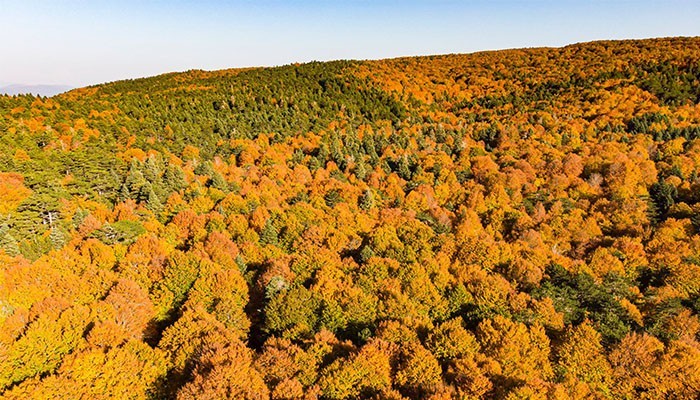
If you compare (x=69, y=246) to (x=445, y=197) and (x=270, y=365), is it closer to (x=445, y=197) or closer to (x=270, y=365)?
(x=270, y=365)

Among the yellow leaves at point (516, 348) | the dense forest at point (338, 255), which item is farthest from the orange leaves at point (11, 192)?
the yellow leaves at point (516, 348)

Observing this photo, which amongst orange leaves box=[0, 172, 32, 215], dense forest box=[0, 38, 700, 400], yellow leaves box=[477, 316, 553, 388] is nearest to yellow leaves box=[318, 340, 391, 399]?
dense forest box=[0, 38, 700, 400]

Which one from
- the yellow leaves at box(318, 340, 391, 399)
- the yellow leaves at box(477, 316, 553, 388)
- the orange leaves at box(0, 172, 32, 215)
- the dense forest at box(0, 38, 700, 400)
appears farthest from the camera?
the orange leaves at box(0, 172, 32, 215)

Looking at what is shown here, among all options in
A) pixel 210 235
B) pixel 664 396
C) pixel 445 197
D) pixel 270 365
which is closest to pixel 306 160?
pixel 445 197

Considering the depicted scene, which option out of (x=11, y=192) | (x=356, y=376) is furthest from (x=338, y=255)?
(x=11, y=192)

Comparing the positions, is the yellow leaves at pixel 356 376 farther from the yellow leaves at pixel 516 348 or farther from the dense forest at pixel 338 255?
the yellow leaves at pixel 516 348

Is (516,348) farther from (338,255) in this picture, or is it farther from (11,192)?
(11,192)

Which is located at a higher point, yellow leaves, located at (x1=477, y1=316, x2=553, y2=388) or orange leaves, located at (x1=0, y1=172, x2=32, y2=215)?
orange leaves, located at (x1=0, y1=172, x2=32, y2=215)

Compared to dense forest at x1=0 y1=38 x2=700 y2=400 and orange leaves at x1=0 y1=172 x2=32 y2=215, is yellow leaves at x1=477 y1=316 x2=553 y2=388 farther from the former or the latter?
orange leaves at x1=0 y1=172 x2=32 y2=215
